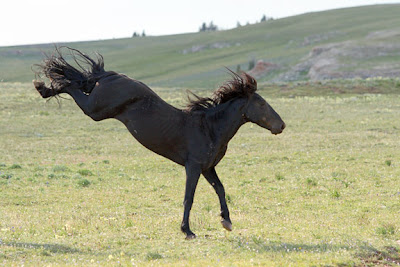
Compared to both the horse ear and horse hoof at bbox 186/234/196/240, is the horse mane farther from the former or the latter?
horse hoof at bbox 186/234/196/240

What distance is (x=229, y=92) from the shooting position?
35.7 ft

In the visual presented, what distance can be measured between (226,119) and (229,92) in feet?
1.79

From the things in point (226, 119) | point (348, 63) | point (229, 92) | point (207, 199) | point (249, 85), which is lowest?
point (348, 63)

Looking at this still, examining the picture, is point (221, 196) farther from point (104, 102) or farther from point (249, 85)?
point (104, 102)

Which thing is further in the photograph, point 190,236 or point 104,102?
point 104,102

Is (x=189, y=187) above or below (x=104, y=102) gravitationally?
below

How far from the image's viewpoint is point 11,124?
112 feet

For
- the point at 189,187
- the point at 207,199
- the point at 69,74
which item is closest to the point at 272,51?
the point at 207,199

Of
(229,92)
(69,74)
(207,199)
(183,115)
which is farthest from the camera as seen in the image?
(207,199)

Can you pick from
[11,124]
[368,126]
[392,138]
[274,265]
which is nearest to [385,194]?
[274,265]

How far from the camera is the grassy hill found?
268ft

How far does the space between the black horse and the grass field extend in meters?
1.34

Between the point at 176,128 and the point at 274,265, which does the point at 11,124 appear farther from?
the point at 274,265

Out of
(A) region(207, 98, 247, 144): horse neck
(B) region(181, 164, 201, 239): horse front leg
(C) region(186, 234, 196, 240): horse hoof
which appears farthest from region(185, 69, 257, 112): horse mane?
(C) region(186, 234, 196, 240): horse hoof
